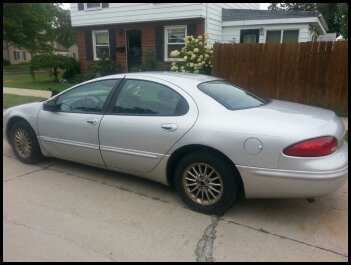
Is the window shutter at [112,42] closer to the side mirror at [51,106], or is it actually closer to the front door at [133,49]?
the front door at [133,49]

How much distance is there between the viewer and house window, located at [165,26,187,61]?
13.9 metres

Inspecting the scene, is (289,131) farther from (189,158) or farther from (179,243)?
(179,243)

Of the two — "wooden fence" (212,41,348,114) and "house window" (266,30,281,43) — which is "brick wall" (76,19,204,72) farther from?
"wooden fence" (212,41,348,114)

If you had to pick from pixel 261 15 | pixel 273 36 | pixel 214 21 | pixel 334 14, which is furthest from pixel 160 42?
pixel 334 14

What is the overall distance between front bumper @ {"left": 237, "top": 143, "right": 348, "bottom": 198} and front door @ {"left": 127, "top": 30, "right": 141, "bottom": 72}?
12.5 m

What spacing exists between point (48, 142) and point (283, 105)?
3.15 meters

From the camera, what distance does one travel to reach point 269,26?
13.6 meters

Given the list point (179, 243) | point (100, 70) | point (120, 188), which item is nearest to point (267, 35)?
point (100, 70)

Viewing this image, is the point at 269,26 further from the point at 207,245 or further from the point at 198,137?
the point at 207,245

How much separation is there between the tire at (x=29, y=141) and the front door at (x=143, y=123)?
4.50ft

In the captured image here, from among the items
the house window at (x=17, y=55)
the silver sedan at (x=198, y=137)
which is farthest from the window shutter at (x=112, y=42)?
A: the house window at (x=17, y=55)

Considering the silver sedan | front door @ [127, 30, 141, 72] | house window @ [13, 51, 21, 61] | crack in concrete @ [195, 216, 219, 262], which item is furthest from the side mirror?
house window @ [13, 51, 21, 61]

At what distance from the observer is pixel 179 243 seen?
120 inches

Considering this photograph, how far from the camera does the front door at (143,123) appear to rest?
366 centimetres
